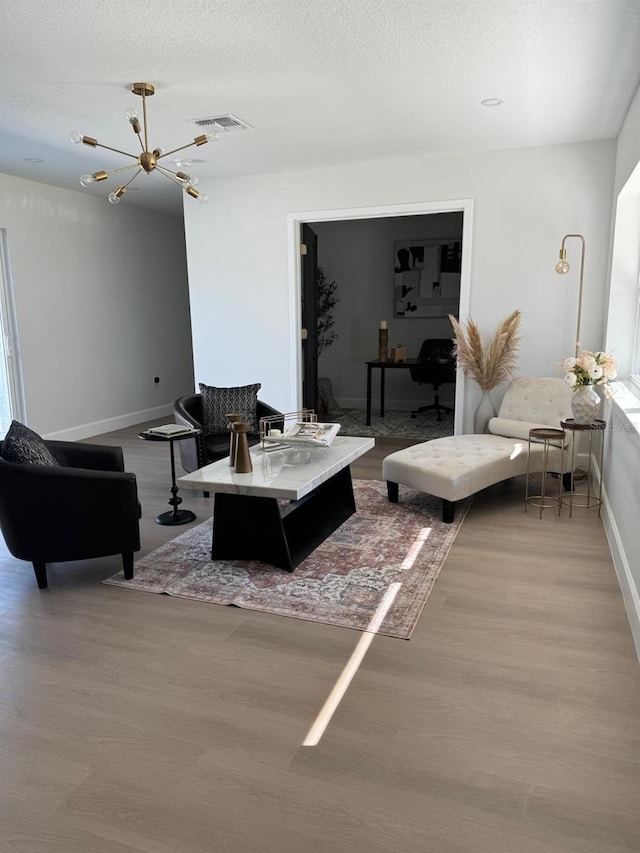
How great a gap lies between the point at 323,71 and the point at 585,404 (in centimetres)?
261

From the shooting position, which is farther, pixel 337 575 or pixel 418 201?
pixel 418 201

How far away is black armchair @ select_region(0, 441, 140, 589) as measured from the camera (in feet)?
9.49

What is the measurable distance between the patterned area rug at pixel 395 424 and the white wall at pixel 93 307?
239cm

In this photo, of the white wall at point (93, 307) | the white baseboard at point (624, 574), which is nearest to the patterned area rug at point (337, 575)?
the white baseboard at point (624, 574)

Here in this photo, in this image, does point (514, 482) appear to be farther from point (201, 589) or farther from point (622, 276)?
point (201, 589)

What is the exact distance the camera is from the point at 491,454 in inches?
164

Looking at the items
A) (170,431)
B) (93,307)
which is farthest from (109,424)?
(170,431)

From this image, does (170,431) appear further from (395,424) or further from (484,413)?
(395,424)

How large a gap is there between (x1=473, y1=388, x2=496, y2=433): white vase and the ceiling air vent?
2844 mm

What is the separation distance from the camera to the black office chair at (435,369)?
24.1 ft

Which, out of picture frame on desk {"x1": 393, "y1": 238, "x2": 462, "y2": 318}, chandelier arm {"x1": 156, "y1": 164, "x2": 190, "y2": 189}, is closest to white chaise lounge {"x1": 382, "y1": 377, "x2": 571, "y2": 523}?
chandelier arm {"x1": 156, "y1": 164, "x2": 190, "y2": 189}

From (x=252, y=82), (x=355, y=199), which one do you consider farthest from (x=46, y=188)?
(x=252, y=82)

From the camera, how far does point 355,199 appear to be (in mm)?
5570

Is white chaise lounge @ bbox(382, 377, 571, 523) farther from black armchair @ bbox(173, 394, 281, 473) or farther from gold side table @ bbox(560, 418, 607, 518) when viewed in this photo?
black armchair @ bbox(173, 394, 281, 473)
